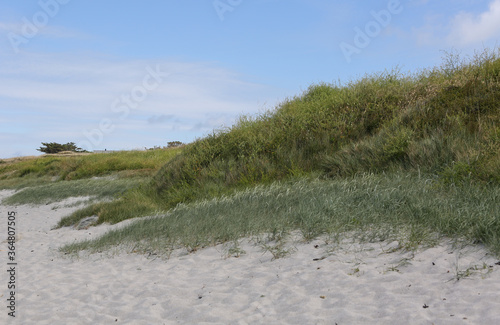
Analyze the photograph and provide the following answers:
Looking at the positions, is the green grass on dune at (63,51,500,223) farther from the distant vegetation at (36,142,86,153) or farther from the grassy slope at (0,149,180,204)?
the distant vegetation at (36,142,86,153)

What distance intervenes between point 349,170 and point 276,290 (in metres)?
6.62

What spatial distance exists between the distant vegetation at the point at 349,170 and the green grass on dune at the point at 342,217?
3 centimetres

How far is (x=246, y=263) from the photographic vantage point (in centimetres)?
580

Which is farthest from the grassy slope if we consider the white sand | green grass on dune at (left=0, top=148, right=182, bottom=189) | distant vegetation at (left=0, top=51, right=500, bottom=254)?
the white sand

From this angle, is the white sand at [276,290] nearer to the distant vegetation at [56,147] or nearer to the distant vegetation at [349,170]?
the distant vegetation at [349,170]

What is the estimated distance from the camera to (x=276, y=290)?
4.75 m

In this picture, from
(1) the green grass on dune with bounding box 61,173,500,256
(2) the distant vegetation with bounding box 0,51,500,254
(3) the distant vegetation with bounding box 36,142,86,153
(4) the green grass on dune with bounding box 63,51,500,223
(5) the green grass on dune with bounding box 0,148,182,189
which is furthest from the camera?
(3) the distant vegetation with bounding box 36,142,86,153

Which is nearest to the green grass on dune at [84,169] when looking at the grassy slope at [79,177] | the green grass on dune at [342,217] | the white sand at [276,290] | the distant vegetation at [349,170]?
the grassy slope at [79,177]

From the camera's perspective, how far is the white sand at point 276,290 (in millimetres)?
3953

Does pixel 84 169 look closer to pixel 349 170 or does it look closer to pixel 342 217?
pixel 349 170

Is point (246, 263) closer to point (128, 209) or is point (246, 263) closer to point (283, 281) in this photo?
point (283, 281)

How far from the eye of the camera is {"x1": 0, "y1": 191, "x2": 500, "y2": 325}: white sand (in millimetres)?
3953

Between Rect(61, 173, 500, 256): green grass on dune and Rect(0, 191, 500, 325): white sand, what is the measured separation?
0.30m

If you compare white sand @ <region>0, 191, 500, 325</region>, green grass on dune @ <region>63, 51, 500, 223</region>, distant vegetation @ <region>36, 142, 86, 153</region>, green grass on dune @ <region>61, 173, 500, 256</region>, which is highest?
distant vegetation @ <region>36, 142, 86, 153</region>
